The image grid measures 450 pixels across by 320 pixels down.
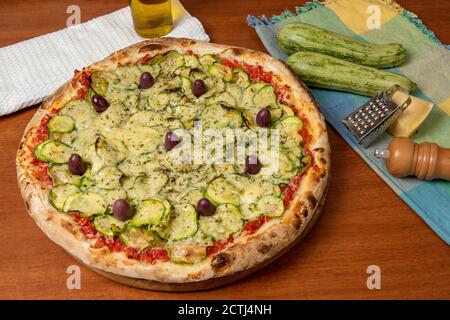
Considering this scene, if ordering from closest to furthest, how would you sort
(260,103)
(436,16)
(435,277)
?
(435,277)
(260,103)
(436,16)

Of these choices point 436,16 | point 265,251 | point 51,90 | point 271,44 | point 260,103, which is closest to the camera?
point 265,251

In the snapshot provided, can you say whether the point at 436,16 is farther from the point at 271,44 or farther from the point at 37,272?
the point at 37,272

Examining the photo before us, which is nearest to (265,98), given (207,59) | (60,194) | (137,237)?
(207,59)

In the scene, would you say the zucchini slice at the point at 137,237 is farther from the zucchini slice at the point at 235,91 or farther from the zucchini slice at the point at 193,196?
the zucchini slice at the point at 235,91

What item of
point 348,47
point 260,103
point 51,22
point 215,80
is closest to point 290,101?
point 260,103

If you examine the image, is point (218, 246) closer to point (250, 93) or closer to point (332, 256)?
point (332, 256)

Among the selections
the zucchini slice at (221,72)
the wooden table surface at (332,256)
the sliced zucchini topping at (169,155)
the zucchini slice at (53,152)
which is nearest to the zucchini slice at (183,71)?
the sliced zucchini topping at (169,155)
